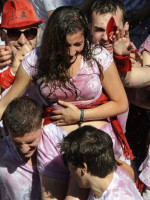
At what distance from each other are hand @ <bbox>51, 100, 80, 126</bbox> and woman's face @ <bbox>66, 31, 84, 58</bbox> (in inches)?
14.2

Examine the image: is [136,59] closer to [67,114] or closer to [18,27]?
[67,114]

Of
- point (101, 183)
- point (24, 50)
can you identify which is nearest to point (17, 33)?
point (24, 50)

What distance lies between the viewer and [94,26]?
12.8ft

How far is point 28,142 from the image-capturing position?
10.9 ft

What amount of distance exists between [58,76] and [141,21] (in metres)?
2.07

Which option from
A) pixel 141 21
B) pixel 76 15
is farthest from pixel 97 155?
pixel 141 21

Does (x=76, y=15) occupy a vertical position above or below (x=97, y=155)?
above

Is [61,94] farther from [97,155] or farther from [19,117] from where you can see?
[97,155]

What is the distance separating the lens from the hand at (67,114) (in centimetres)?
331

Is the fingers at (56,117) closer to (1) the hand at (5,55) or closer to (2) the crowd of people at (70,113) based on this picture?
(2) the crowd of people at (70,113)

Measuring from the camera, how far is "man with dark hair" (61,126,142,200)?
2990mm

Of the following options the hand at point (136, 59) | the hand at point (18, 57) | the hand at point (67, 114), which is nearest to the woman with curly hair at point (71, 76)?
the hand at point (67, 114)

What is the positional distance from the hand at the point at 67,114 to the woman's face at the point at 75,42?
36 centimetres

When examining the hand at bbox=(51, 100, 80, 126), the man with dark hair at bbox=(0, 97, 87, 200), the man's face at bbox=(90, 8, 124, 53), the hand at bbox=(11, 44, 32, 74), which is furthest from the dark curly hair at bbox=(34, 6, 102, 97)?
the man's face at bbox=(90, 8, 124, 53)
